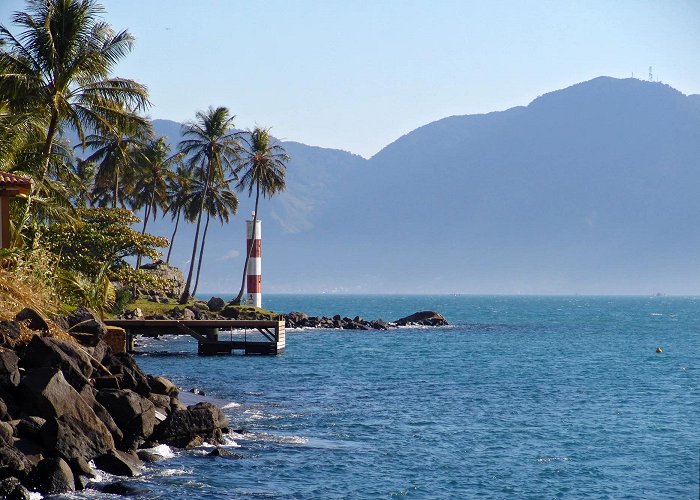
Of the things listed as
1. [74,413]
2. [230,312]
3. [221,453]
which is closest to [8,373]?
[74,413]

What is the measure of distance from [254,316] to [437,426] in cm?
4493

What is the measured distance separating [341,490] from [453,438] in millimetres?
7846

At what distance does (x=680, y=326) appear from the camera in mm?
116312

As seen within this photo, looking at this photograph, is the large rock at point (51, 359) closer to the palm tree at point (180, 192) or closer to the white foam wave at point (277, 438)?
the white foam wave at point (277, 438)

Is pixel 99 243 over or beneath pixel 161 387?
over

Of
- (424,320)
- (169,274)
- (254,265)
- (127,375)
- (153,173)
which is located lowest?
(127,375)

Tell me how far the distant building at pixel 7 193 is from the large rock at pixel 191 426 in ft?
30.7

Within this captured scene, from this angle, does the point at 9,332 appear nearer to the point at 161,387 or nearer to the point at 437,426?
the point at 161,387

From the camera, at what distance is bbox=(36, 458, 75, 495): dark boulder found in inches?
762

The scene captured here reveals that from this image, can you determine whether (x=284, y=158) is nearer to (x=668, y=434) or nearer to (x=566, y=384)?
(x=566, y=384)

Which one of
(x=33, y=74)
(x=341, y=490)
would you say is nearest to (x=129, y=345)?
(x=33, y=74)

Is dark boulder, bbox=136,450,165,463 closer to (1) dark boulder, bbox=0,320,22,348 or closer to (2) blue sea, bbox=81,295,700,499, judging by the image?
(2) blue sea, bbox=81,295,700,499

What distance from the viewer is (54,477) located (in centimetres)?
1939

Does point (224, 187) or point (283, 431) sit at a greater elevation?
point (224, 187)
